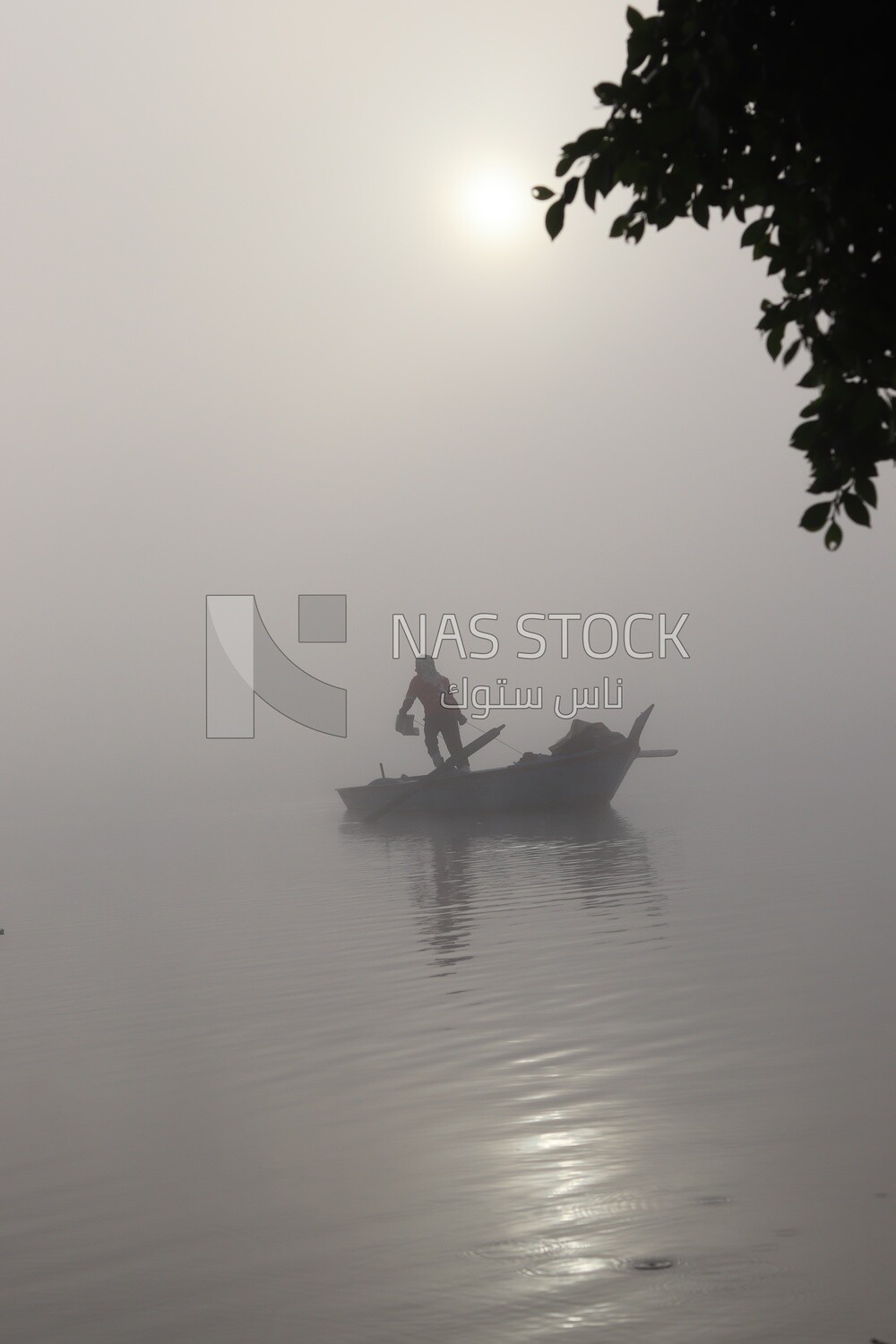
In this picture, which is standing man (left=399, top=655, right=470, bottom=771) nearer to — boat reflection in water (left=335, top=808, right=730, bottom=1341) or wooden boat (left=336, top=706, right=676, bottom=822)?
wooden boat (left=336, top=706, right=676, bottom=822)

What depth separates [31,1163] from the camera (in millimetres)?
6520

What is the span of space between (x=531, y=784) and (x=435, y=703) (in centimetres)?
273

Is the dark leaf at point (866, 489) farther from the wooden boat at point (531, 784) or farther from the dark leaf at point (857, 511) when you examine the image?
the wooden boat at point (531, 784)

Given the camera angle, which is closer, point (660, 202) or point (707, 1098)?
point (660, 202)

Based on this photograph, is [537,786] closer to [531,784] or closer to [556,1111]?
[531,784]

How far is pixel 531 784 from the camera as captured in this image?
85.0 feet

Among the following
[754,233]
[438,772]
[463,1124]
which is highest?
[754,233]

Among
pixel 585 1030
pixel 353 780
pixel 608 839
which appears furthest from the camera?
pixel 353 780

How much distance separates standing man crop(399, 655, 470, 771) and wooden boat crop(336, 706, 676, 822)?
52 centimetres

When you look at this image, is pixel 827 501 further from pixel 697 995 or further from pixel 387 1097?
pixel 697 995

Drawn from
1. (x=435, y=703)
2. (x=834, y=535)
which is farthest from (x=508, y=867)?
(x=834, y=535)

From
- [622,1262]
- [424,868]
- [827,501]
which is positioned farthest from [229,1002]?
[424,868]

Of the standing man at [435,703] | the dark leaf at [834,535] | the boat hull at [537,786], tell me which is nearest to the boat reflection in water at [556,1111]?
the dark leaf at [834,535]

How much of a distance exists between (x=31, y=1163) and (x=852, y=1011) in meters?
4.91
